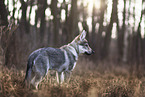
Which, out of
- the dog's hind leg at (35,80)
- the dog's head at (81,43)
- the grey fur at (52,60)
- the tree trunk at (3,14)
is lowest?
the dog's hind leg at (35,80)

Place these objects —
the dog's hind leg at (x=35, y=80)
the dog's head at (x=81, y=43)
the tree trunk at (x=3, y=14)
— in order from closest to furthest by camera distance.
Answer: the dog's hind leg at (x=35, y=80), the dog's head at (x=81, y=43), the tree trunk at (x=3, y=14)

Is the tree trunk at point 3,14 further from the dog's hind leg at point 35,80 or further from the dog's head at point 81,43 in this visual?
the dog's hind leg at point 35,80

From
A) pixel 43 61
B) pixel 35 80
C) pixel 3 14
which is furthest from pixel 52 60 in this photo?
pixel 3 14

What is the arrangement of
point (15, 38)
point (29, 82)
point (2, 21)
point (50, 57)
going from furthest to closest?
1. point (15, 38)
2. point (2, 21)
3. point (50, 57)
4. point (29, 82)

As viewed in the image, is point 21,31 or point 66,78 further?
point 21,31

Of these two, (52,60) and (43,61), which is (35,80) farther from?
(52,60)

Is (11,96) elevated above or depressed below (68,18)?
below

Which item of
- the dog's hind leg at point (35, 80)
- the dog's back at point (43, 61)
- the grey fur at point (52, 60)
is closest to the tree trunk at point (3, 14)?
the grey fur at point (52, 60)

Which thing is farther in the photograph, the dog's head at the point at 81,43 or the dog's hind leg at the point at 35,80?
the dog's head at the point at 81,43

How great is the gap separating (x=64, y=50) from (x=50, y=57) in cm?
83

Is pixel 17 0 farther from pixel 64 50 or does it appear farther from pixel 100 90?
pixel 100 90

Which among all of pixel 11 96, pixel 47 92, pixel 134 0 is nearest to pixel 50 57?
pixel 47 92

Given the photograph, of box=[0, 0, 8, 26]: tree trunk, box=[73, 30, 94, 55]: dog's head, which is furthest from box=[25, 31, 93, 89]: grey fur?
box=[0, 0, 8, 26]: tree trunk

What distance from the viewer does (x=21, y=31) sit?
33.4 feet
